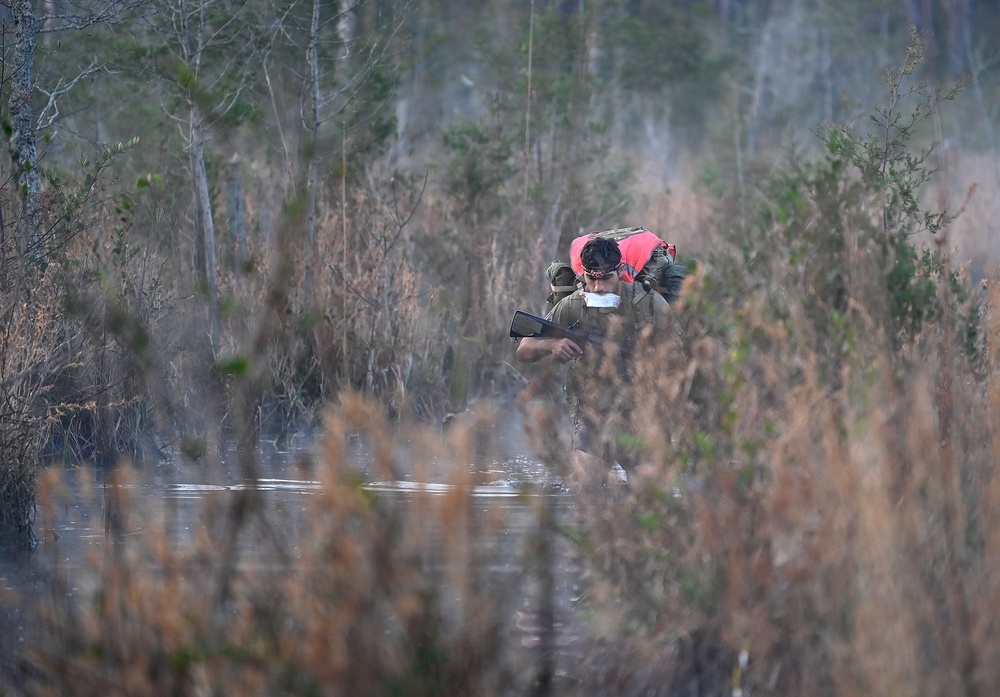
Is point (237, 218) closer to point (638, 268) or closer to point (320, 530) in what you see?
point (638, 268)

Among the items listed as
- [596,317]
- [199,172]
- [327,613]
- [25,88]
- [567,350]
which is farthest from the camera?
[199,172]

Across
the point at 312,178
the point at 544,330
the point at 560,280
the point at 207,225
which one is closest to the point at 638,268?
the point at 560,280

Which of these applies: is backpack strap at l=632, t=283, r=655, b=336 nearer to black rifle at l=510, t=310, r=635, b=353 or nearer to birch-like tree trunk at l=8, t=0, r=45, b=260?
black rifle at l=510, t=310, r=635, b=353

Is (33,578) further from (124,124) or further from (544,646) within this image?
(124,124)

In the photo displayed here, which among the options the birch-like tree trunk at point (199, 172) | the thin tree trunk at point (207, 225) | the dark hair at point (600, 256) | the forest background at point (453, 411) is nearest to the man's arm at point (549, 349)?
the dark hair at point (600, 256)

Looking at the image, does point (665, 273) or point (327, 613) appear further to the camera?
point (665, 273)

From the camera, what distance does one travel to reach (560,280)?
22.1 feet

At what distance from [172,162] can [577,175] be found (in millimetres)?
3844

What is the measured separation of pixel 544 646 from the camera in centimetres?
319

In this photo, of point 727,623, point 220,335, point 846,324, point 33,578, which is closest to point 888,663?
point 727,623

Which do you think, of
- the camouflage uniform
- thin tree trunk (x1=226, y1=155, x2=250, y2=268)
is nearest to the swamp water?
the camouflage uniform

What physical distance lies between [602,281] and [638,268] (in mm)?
521

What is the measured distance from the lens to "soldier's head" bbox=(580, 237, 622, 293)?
6.18m

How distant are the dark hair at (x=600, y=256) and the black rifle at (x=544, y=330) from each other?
0.32 meters
